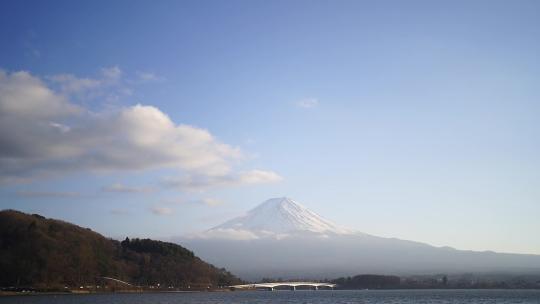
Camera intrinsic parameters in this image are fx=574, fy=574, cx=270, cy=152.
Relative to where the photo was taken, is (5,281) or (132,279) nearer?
(5,281)

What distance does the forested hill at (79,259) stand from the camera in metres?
86.7

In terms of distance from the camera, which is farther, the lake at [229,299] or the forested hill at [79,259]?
the forested hill at [79,259]

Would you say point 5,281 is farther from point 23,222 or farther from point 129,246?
point 129,246

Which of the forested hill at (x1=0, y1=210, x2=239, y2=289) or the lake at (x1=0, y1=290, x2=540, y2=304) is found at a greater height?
the forested hill at (x1=0, y1=210, x2=239, y2=289)

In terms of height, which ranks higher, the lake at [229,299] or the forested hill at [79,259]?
the forested hill at [79,259]

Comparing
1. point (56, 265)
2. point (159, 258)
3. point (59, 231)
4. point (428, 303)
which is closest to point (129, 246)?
point (159, 258)

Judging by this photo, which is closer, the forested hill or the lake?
the lake

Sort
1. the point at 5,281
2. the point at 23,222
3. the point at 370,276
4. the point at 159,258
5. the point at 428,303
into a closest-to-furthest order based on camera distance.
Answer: the point at 428,303, the point at 5,281, the point at 23,222, the point at 159,258, the point at 370,276

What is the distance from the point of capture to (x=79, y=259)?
9556 centimetres

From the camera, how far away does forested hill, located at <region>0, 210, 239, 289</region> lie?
86688 millimetres

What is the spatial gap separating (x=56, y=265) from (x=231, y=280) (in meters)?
56.5

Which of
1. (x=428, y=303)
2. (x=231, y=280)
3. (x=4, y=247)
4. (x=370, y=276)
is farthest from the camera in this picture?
(x=370, y=276)

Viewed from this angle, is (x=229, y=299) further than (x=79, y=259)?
No

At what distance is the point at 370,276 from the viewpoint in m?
172
